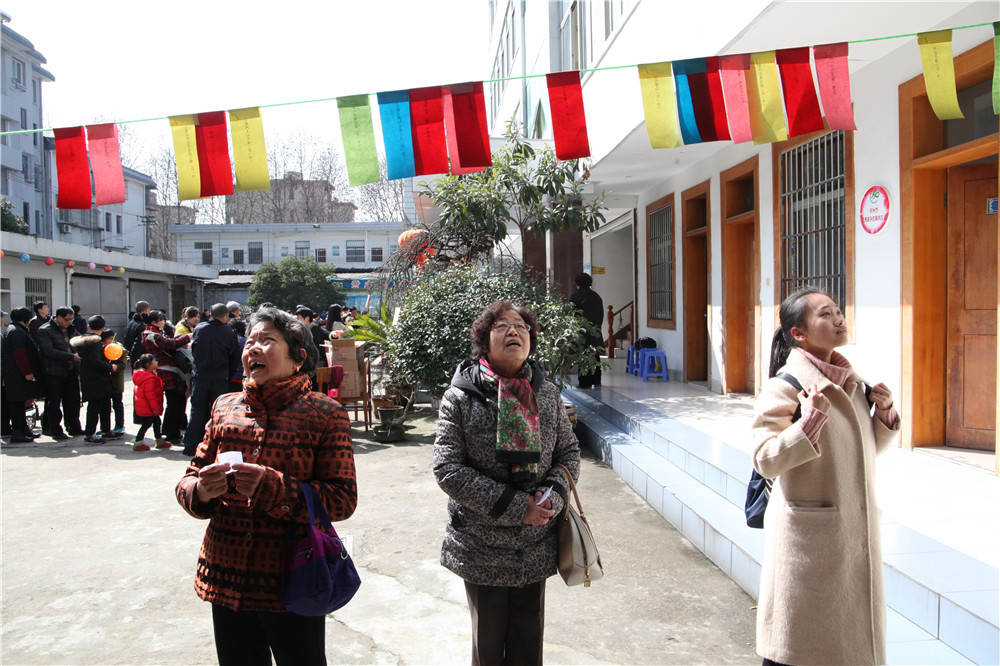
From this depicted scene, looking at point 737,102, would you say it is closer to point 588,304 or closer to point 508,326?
point 508,326

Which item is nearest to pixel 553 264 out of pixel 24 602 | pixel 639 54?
pixel 639 54

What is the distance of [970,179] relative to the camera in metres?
5.16

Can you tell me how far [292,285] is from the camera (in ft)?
103

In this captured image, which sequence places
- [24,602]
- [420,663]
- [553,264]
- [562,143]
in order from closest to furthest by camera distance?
1. [420,663]
2. [24,602]
3. [562,143]
4. [553,264]

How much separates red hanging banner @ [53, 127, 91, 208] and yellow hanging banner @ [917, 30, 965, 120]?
5324 mm

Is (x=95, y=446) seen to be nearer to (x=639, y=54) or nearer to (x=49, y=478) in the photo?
(x=49, y=478)

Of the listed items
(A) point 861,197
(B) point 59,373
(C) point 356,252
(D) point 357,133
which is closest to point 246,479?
(D) point 357,133

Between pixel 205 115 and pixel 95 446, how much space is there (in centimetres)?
567

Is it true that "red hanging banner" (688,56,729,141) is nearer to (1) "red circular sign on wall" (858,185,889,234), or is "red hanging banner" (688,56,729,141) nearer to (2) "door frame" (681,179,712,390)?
(1) "red circular sign on wall" (858,185,889,234)

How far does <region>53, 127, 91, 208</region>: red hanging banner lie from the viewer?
15.0 ft

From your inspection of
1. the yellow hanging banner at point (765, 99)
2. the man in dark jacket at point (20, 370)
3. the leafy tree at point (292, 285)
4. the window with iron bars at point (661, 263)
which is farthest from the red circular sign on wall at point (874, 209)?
the leafy tree at point (292, 285)

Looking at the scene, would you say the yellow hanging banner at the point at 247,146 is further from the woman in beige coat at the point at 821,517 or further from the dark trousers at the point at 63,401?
the dark trousers at the point at 63,401

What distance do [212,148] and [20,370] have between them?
19.4 feet

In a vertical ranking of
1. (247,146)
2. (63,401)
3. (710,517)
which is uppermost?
(247,146)
